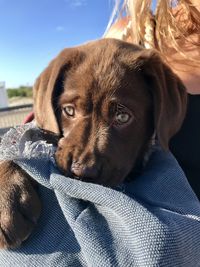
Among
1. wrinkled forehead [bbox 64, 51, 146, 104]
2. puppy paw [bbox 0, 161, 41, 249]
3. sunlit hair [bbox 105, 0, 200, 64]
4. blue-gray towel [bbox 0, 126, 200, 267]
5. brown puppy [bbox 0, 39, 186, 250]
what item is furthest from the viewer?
sunlit hair [bbox 105, 0, 200, 64]

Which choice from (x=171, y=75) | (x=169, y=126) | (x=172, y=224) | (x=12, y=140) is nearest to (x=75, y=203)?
(x=172, y=224)

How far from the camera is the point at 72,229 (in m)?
1.62

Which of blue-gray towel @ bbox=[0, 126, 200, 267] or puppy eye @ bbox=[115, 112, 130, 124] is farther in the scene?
puppy eye @ bbox=[115, 112, 130, 124]

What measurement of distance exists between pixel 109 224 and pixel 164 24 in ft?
5.87

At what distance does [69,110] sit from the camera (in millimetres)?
2125

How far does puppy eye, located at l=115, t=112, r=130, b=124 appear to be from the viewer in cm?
206

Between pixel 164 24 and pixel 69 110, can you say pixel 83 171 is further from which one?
pixel 164 24

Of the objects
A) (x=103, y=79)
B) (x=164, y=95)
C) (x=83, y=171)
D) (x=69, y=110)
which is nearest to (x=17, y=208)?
(x=83, y=171)

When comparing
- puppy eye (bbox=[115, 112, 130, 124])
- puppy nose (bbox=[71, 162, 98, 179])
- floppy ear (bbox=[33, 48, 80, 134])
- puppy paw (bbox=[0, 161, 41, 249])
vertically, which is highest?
floppy ear (bbox=[33, 48, 80, 134])

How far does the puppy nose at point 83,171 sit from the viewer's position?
68.4 inches

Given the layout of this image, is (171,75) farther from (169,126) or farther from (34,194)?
(34,194)

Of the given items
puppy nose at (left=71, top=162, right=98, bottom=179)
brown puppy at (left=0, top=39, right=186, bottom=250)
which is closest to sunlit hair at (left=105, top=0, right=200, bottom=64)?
brown puppy at (left=0, top=39, right=186, bottom=250)

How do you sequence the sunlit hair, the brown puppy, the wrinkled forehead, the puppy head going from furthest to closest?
the sunlit hair → the wrinkled forehead → the puppy head → the brown puppy

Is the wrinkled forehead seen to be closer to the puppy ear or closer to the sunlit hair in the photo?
the puppy ear
